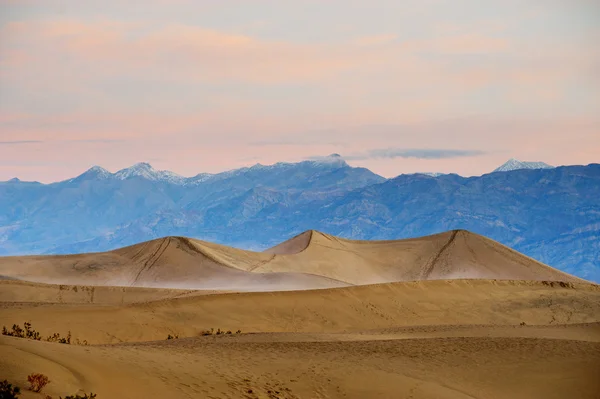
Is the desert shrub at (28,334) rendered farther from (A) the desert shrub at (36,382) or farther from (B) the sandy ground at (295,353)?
(A) the desert shrub at (36,382)

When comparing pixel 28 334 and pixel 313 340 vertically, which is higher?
pixel 313 340

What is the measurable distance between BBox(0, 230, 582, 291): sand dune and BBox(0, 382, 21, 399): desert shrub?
5308cm

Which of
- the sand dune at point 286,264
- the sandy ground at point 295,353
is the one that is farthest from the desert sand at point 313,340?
the sand dune at point 286,264

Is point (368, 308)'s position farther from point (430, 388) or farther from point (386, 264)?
point (386, 264)

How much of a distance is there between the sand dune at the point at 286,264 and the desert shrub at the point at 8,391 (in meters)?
53.1

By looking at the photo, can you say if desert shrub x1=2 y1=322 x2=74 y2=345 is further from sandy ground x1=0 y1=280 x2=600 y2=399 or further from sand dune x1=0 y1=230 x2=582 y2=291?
sand dune x1=0 y1=230 x2=582 y2=291

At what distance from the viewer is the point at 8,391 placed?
13.9 metres

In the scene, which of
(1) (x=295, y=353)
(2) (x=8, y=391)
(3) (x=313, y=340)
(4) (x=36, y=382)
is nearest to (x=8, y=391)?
(2) (x=8, y=391)

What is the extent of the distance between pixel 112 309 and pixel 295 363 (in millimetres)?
14910

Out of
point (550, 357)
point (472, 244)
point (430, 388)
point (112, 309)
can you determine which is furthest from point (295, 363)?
point (472, 244)

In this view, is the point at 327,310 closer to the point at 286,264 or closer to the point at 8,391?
the point at 8,391

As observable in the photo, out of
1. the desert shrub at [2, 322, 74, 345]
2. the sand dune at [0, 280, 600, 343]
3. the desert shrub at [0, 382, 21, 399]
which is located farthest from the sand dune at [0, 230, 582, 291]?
the desert shrub at [0, 382, 21, 399]

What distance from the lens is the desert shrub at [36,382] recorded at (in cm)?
1428

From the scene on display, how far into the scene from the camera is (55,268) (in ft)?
254
